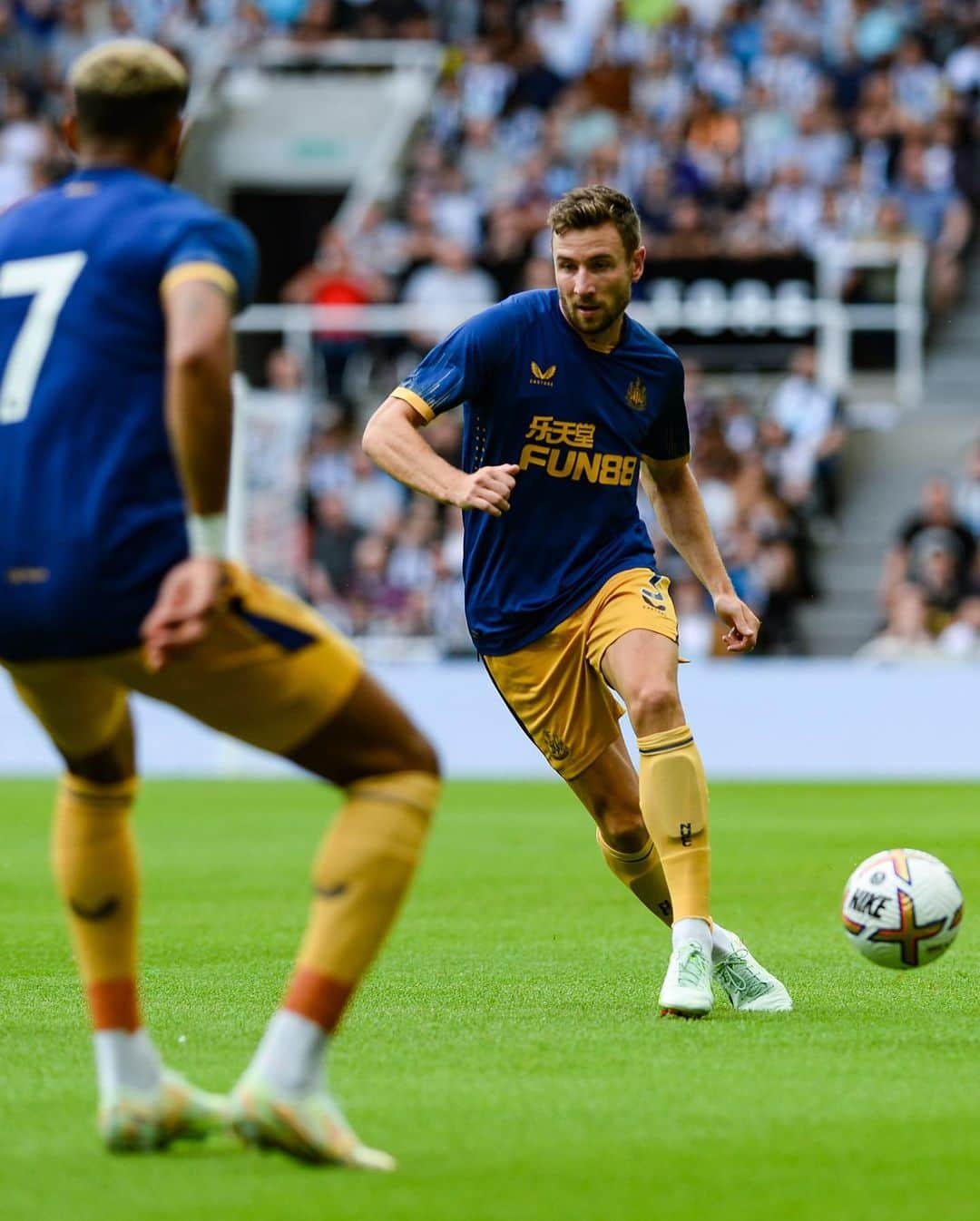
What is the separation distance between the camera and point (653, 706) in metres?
6.92

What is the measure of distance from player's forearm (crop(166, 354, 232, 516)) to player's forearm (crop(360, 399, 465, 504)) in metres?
2.05

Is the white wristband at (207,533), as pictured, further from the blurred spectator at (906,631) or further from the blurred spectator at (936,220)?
the blurred spectator at (936,220)

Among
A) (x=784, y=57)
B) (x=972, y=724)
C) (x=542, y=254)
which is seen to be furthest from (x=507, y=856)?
(x=784, y=57)

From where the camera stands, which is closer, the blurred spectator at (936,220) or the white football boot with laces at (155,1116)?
the white football boot with laces at (155,1116)

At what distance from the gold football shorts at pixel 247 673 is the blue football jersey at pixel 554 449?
9.28 ft

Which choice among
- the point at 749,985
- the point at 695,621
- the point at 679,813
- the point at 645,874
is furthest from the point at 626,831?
the point at 695,621

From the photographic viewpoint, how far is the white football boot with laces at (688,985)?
668cm

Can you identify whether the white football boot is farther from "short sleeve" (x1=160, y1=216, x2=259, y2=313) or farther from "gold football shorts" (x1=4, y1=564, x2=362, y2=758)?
"short sleeve" (x1=160, y1=216, x2=259, y2=313)

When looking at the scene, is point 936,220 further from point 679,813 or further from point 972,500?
point 679,813

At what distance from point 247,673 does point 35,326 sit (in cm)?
80

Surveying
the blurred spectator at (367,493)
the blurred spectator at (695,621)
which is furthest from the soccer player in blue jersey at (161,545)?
the blurred spectator at (367,493)

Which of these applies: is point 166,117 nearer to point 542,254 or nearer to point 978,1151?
point 978,1151

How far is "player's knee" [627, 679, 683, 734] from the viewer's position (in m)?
6.92

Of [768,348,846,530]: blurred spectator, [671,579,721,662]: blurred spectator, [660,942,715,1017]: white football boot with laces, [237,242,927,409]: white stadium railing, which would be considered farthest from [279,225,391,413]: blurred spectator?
[660,942,715,1017]: white football boot with laces
